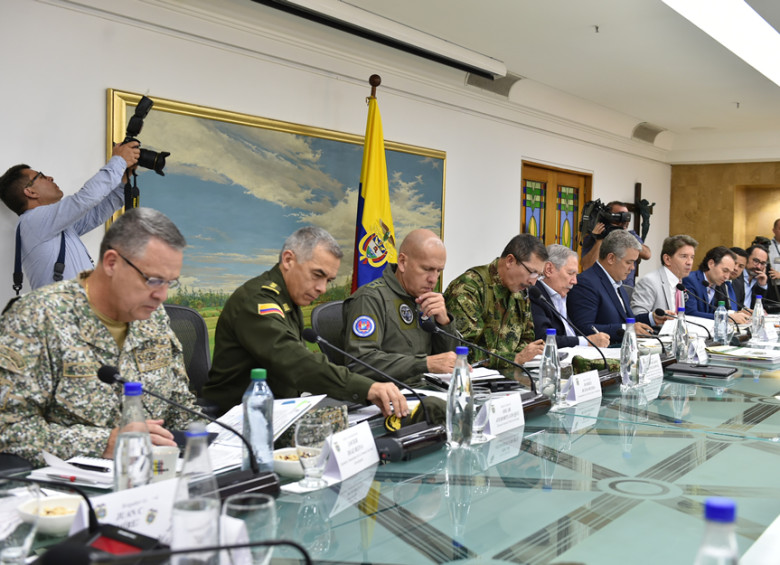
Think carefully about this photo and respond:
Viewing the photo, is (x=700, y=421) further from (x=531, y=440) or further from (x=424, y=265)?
(x=424, y=265)

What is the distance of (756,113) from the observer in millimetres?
7723

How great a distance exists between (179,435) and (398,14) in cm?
362

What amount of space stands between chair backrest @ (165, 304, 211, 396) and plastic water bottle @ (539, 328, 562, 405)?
113 centimetres

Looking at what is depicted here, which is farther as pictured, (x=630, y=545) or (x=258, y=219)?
(x=258, y=219)

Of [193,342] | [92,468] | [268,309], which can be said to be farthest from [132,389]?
[193,342]

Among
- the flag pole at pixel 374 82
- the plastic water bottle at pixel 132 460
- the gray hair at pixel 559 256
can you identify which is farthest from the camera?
the flag pole at pixel 374 82

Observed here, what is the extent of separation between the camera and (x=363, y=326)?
2.56m

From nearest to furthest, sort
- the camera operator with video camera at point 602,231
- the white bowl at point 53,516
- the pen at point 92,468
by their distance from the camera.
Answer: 1. the white bowl at point 53,516
2. the pen at point 92,468
3. the camera operator with video camera at point 602,231

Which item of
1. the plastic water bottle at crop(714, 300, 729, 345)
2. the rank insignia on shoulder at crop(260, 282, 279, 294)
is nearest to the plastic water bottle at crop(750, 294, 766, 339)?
the plastic water bottle at crop(714, 300, 729, 345)

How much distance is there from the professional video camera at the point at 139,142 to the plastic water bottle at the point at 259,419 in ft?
7.16

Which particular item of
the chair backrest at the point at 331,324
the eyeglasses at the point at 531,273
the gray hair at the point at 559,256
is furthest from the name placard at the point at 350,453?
the gray hair at the point at 559,256

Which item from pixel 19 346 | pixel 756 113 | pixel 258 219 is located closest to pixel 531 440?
pixel 19 346

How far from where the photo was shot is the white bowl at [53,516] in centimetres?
98

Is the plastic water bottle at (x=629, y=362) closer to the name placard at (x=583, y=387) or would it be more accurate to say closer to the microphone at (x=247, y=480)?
the name placard at (x=583, y=387)
